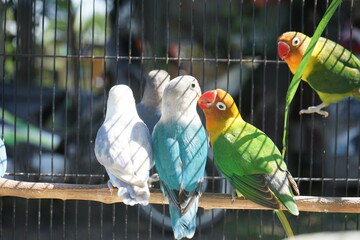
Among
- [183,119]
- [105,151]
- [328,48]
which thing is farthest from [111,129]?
[328,48]

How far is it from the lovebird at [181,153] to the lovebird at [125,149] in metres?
0.06

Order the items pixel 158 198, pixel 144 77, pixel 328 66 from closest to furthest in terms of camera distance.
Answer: pixel 158 198 → pixel 328 66 → pixel 144 77

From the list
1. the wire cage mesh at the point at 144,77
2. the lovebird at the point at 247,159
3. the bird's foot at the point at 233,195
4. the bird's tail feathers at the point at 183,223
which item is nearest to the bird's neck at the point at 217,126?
the lovebird at the point at 247,159

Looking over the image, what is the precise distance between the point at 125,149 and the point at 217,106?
0.35 m

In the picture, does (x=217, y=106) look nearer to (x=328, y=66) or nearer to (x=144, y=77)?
(x=328, y=66)

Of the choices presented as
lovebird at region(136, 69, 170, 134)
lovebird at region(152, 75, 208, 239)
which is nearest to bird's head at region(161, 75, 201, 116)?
lovebird at region(152, 75, 208, 239)

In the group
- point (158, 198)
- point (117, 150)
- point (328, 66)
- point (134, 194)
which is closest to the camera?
point (134, 194)

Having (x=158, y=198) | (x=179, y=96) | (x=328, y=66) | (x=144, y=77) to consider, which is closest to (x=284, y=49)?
(x=328, y=66)

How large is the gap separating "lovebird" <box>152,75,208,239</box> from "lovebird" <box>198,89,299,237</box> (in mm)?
57

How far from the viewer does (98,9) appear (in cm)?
344

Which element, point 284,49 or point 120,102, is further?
point 284,49

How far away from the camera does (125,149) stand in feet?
6.59

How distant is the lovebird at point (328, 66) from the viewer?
2.23m

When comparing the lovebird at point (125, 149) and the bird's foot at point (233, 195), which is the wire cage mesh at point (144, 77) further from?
the bird's foot at point (233, 195)
